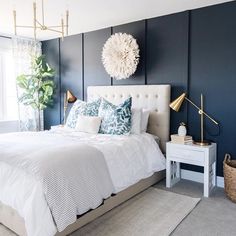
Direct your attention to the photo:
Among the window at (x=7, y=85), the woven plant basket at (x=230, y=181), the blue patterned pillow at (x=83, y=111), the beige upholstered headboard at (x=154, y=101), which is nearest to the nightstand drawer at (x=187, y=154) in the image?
the woven plant basket at (x=230, y=181)

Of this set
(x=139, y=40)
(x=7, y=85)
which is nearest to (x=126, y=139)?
(x=139, y=40)

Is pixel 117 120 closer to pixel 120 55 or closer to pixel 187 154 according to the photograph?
pixel 187 154

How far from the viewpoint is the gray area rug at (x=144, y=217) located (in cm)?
229

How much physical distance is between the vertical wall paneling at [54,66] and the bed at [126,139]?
1119mm

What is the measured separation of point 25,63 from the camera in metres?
5.34

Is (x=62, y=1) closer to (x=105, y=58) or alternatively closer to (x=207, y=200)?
(x=105, y=58)

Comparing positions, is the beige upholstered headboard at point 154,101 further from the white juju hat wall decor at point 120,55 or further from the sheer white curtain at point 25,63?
the sheer white curtain at point 25,63

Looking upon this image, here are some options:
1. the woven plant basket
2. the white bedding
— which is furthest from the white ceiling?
the woven plant basket

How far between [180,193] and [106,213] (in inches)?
43.6

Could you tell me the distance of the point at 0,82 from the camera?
16.6ft

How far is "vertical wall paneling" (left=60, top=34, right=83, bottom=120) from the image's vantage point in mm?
4949

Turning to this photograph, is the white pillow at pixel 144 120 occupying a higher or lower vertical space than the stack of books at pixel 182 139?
higher

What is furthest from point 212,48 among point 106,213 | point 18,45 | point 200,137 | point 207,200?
point 18,45

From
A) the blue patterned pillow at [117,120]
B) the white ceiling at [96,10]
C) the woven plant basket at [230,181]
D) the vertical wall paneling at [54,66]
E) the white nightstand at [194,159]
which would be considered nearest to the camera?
the woven plant basket at [230,181]
